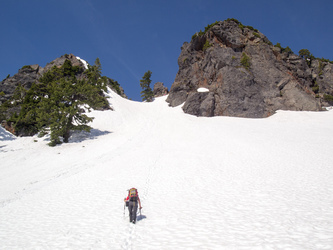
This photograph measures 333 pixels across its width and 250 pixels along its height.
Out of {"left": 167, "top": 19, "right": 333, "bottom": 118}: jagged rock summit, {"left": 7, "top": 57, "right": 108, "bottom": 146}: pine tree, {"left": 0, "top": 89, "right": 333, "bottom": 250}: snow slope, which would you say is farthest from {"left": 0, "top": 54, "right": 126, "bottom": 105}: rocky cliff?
{"left": 167, "top": 19, "right": 333, "bottom": 118}: jagged rock summit

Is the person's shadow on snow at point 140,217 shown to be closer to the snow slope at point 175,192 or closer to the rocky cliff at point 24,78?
the snow slope at point 175,192

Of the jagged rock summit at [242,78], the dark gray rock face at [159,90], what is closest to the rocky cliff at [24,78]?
the jagged rock summit at [242,78]

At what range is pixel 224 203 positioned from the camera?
9.33m

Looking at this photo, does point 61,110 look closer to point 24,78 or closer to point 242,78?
point 24,78

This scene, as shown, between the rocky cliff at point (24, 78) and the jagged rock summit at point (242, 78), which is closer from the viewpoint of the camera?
the jagged rock summit at point (242, 78)

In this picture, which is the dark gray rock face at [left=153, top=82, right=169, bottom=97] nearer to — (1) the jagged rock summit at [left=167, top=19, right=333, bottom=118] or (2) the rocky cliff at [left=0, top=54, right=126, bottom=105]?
(1) the jagged rock summit at [left=167, top=19, right=333, bottom=118]

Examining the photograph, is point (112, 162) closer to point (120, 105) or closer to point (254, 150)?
point (254, 150)

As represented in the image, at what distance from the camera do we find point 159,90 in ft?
310

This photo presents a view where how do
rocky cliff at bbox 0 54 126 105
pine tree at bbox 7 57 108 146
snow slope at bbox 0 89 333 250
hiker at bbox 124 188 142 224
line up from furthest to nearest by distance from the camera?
rocky cliff at bbox 0 54 126 105
pine tree at bbox 7 57 108 146
hiker at bbox 124 188 142 224
snow slope at bbox 0 89 333 250

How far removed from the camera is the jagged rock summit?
40875mm

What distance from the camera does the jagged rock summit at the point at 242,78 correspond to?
134 feet

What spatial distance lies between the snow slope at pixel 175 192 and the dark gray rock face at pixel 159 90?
67514 mm

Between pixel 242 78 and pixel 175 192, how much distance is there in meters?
40.4

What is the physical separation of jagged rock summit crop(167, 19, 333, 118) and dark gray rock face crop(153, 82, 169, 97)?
3386 centimetres
